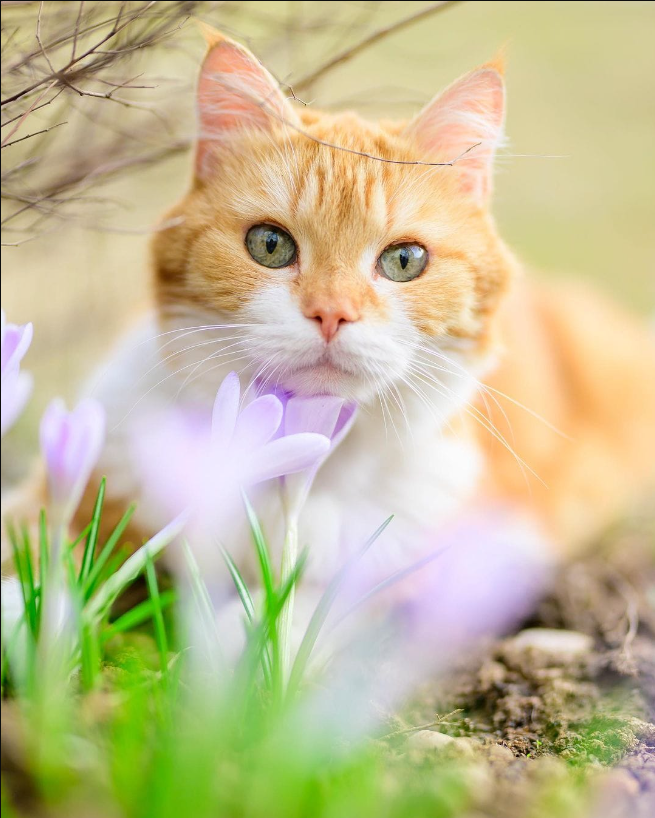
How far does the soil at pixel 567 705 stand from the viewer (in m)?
0.69

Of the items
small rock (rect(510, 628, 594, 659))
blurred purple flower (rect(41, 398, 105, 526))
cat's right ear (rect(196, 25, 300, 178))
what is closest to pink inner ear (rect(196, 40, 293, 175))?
cat's right ear (rect(196, 25, 300, 178))

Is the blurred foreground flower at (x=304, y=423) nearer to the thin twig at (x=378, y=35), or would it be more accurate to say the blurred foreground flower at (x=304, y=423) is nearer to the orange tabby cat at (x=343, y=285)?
the orange tabby cat at (x=343, y=285)

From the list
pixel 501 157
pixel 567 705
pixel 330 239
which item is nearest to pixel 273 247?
pixel 330 239

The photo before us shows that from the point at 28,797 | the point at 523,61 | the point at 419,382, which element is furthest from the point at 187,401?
the point at 523,61

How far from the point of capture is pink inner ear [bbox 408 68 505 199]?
3.27 feet

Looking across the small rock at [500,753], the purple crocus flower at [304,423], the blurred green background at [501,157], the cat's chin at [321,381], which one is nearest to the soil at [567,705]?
the small rock at [500,753]

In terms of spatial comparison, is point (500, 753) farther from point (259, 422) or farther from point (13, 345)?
point (13, 345)

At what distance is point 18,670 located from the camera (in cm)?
70

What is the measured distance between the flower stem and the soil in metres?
0.16

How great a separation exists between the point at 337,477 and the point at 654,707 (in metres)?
0.54

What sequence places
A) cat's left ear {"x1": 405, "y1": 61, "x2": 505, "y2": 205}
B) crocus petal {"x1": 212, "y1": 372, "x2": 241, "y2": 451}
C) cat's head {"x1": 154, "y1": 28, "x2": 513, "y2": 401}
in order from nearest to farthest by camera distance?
crocus petal {"x1": 212, "y1": 372, "x2": 241, "y2": 451} → cat's head {"x1": 154, "y1": 28, "x2": 513, "y2": 401} → cat's left ear {"x1": 405, "y1": 61, "x2": 505, "y2": 205}

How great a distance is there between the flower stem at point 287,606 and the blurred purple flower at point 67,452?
0.77 feet

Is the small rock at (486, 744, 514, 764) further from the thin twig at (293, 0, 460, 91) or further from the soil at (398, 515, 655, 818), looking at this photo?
the thin twig at (293, 0, 460, 91)

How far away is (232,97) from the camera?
101 centimetres
